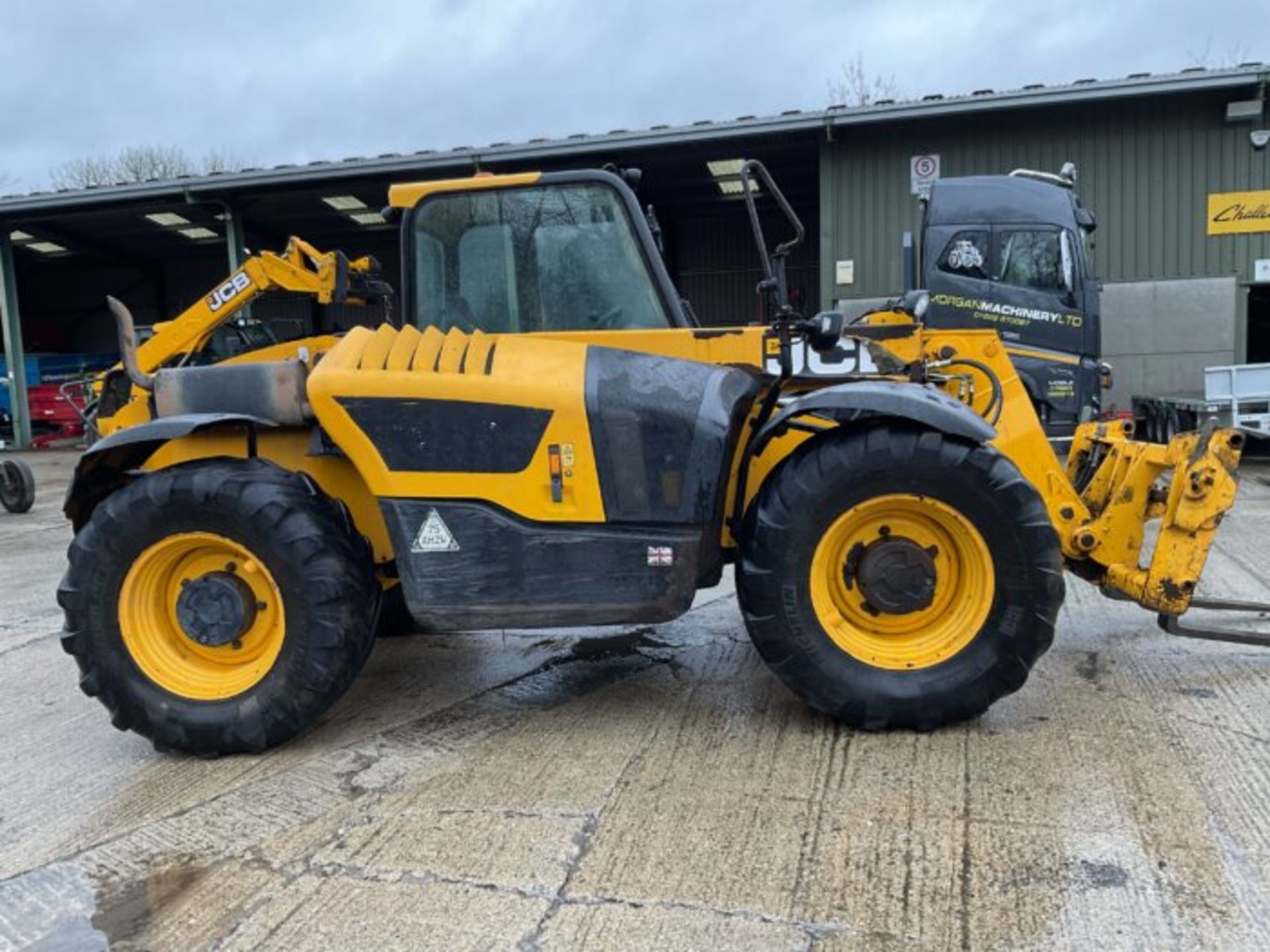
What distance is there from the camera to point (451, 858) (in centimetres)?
288

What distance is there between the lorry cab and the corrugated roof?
4015 millimetres

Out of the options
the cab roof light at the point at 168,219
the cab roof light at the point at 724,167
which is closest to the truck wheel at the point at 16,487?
the cab roof light at the point at 168,219

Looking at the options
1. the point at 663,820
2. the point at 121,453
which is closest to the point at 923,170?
the point at 121,453

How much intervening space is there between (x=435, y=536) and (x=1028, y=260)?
777 cm

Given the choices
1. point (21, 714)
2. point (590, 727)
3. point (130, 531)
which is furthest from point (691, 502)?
point (21, 714)

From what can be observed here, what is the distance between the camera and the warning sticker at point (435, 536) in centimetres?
357

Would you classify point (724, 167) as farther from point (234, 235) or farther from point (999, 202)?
point (234, 235)

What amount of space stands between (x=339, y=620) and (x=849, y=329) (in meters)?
3.36

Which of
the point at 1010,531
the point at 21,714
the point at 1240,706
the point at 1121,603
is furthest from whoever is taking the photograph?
the point at 1121,603

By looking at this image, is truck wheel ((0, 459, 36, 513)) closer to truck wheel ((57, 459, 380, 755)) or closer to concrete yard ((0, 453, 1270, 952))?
concrete yard ((0, 453, 1270, 952))

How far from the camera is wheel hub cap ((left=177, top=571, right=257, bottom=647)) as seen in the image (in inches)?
145

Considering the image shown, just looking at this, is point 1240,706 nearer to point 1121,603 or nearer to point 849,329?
point 1121,603

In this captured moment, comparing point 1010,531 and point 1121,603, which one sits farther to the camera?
point 1121,603

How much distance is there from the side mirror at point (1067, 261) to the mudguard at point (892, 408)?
6.66 meters
